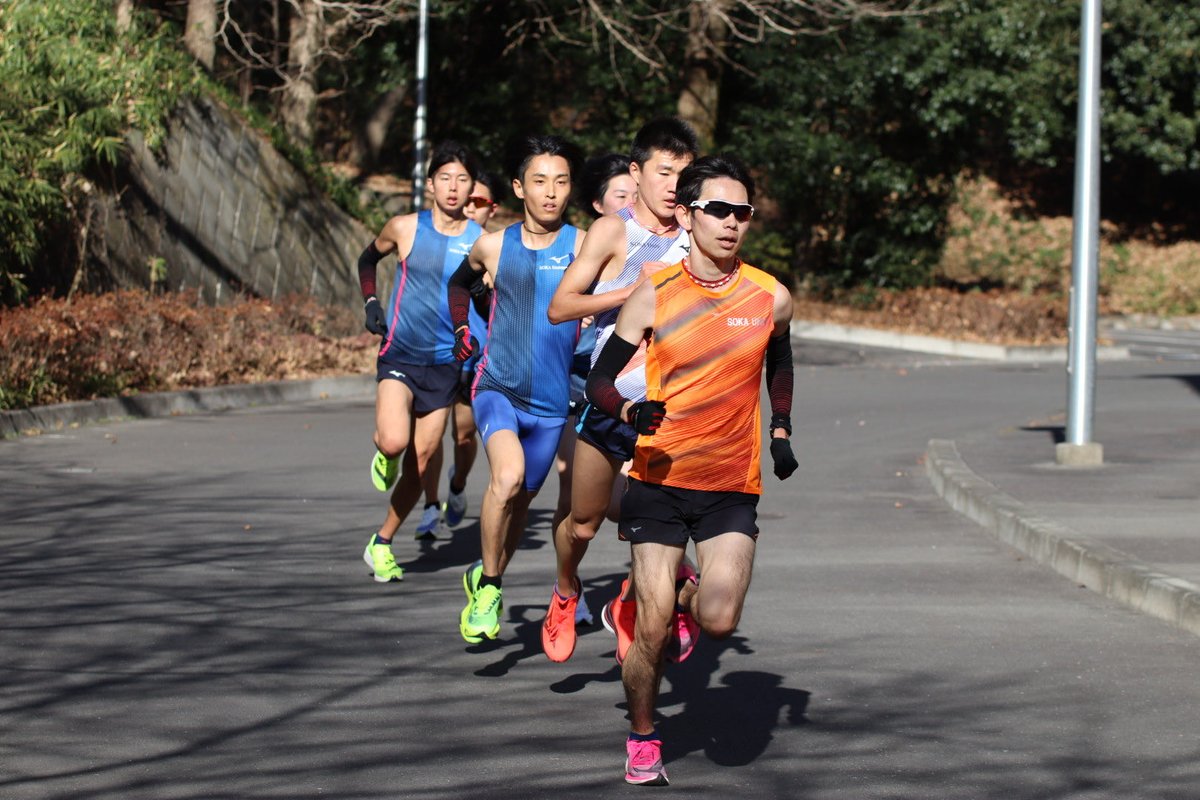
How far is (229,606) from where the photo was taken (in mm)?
7828

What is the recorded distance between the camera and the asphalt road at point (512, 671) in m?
5.29

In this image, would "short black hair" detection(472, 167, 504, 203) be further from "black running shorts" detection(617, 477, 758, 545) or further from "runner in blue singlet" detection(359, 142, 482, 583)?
"black running shorts" detection(617, 477, 758, 545)

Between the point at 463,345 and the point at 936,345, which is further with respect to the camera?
the point at 936,345

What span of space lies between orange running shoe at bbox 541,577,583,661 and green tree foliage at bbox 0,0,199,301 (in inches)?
452

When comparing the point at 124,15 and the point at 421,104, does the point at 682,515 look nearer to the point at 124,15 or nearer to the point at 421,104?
the point at 124,15

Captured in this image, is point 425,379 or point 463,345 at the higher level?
point 463,345

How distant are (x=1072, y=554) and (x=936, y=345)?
21.0m

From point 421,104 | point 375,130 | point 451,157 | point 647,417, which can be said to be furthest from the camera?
point 375,130

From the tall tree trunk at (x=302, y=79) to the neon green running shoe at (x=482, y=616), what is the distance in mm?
20688

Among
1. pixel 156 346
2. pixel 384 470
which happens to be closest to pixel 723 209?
pixel 384 470

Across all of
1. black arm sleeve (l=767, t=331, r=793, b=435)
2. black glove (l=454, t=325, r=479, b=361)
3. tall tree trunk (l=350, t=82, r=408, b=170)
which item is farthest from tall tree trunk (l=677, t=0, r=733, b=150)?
black arm sleeve (l=767, t=331, r=793, b=435)

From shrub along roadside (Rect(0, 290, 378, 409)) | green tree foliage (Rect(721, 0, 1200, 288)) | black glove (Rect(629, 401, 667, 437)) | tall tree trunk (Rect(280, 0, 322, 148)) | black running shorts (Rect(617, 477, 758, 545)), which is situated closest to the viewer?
black glove (Rect(629, 401, 667, 437))

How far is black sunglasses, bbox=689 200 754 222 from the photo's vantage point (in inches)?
212

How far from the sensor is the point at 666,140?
21.9 ft
